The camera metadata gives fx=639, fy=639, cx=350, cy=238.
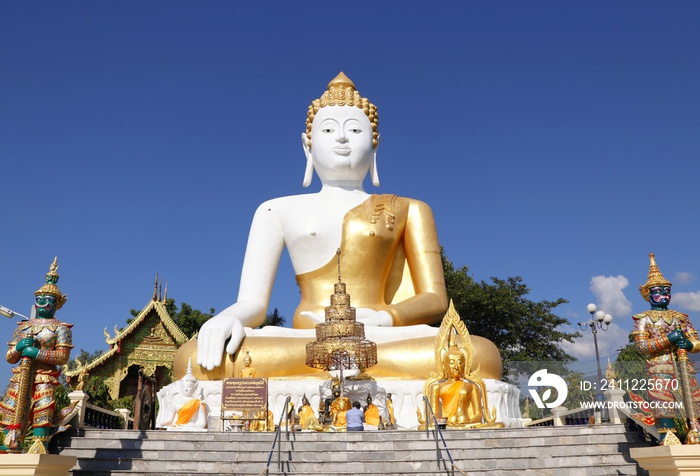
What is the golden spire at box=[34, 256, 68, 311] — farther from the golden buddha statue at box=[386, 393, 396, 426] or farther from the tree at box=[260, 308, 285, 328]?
the tree at box=[260, 308, 285, 328]

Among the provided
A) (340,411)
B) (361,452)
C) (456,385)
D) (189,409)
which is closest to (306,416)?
(340,411)

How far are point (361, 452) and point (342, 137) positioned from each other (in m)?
8.53

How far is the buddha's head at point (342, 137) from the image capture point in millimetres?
14742

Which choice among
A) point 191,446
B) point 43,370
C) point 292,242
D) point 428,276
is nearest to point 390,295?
point 428,276

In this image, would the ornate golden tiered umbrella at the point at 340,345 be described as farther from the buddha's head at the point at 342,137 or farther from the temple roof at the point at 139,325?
the temple roof at the point at 139,325

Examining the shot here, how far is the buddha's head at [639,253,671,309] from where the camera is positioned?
322 inches

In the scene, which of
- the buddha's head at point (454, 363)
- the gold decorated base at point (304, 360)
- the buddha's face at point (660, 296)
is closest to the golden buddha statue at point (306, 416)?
the gold decorated base at point (304, 360)

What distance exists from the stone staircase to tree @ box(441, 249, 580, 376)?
18.7m

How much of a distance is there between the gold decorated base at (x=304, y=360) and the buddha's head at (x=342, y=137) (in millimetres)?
4623

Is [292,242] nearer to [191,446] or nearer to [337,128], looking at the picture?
[337,128]

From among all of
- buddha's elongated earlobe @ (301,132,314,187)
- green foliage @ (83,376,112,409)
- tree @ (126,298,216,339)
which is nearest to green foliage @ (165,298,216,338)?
tree @ (126,298,216,339)

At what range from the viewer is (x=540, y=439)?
8.12 m

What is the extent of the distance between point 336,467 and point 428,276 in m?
6.79

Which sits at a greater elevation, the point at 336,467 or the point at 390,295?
the point at 390,295
